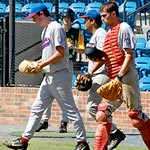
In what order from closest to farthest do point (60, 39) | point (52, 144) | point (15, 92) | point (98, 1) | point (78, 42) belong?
1. point (60, 39)
2. point (52, 144)
3. point (78, 42)
4. point (15, 92)
5. point (98, 1)

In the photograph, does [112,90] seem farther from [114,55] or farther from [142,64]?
[142,64]

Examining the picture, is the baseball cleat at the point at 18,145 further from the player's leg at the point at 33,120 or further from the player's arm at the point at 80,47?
the player's arm at the point at 80,47

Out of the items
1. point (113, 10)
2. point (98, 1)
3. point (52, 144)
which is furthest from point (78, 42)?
point (98, 1)

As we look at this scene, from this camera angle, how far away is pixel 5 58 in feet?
46.6

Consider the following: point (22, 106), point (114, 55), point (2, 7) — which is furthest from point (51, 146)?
point (2, 7)

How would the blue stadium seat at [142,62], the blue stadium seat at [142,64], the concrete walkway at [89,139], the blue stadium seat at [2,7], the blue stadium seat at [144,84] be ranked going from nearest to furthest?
the concrete walkway at [89,139] < the blue stadium seat at [144,84] < the blue stadium seat at [142,64] < the blue stadium seat at [142,62] < the blue stadium seat at [2,7]

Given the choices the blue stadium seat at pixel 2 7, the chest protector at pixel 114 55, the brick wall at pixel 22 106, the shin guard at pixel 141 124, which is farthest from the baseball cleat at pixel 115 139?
the blue stadium seat at pixel 2 7

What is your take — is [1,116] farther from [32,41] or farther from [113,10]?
[113,10]

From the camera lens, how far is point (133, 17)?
17.2 metres

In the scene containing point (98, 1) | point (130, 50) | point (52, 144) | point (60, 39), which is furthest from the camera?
point (98, 1)

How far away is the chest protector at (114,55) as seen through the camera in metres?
8.23

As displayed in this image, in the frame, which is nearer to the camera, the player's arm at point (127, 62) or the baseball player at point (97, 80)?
the player's arm at point (127, 62)

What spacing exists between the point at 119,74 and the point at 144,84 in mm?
6637

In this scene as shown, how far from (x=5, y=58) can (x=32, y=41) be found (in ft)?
4.27
